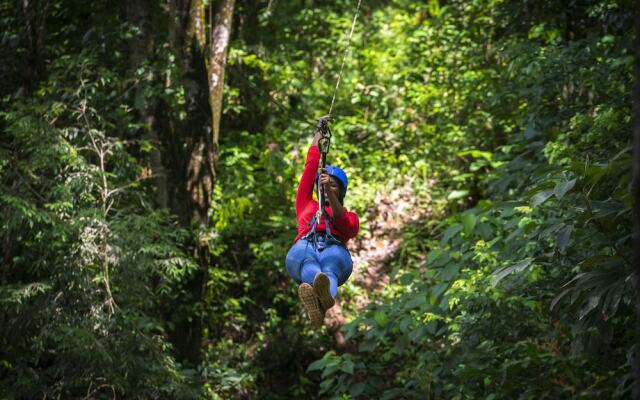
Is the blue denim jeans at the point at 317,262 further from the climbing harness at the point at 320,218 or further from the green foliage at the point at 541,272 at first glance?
the green foliage at the point at 541,272

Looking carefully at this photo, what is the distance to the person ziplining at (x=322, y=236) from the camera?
14.8 ft

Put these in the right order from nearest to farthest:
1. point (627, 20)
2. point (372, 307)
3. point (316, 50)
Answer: point (627, 20) < point (372, 307) < point (316, 50)

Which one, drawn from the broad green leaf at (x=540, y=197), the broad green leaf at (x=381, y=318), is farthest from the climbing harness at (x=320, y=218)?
the broad green leaf at (x=381, y=318)

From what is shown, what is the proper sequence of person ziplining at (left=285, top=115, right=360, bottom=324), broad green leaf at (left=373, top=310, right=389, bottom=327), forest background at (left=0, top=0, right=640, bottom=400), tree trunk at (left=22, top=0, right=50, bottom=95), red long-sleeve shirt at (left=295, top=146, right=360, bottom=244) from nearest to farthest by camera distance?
1. person ziplining at (left=285, top=115, right=360, bottom=324)
2. red long-sleeve shirt at (left=295, top=146, right=360, bottom=244)
3. forest background at (left=0, top=0, right=640, bottom=400)
4. broad green leaf at (left=373, top=310, right=389, bottom=327)
5. tree trunk at (left=22, top=0, right=50, bottom=95)

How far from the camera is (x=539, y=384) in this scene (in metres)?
4.47

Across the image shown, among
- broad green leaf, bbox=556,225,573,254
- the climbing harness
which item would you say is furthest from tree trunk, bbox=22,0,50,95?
broad green leaf, bbox=556,225,573,254

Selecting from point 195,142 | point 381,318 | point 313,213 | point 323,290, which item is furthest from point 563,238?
point 195,142

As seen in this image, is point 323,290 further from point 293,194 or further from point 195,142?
point 293,194

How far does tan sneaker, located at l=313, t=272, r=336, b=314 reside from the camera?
14.4ft

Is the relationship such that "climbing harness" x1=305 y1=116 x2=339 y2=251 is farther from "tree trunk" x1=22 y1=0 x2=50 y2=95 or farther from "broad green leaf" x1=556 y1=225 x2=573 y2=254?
"tree trunk" x1=22 y1=0 x2=50 y2=95

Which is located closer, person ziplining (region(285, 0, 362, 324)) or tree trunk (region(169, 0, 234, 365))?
person ziplining (region(285, 0, 362, 324))

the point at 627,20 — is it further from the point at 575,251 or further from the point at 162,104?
the point at 162,104

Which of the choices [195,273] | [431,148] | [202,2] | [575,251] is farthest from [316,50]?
[575,251]

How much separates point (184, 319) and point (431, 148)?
3802mm
